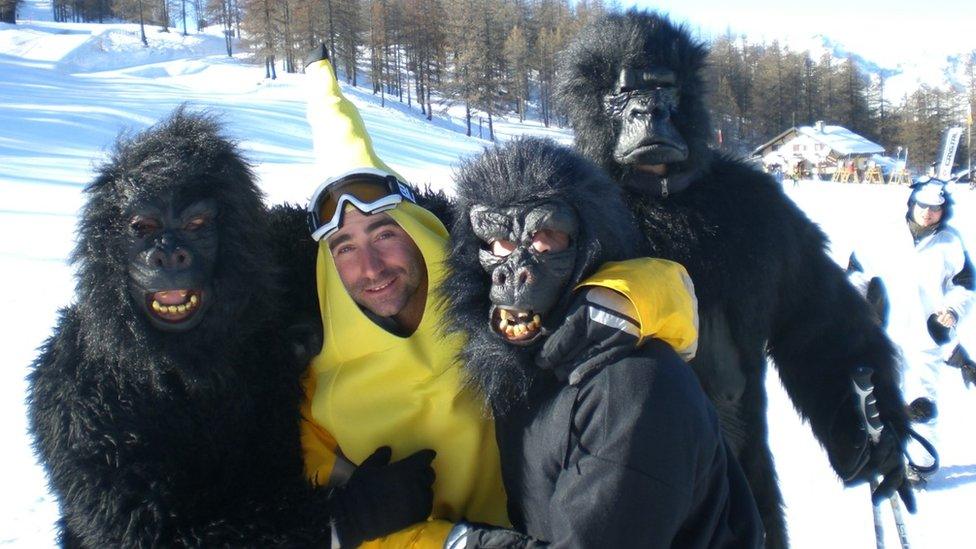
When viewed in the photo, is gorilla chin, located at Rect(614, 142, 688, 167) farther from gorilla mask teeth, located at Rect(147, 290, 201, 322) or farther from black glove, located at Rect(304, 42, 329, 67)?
gorilla mask teeth, located at Rect(147, 290, 201, 322)

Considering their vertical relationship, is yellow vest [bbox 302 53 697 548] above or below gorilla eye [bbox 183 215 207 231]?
below

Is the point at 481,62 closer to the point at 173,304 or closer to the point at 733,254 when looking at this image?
the point at 733,254

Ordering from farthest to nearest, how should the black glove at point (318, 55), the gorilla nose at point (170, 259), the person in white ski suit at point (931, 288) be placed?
the person in white ski suit at point (931, 288), the black glove at point (318, 55), the gorilla nose at point (170, 259)

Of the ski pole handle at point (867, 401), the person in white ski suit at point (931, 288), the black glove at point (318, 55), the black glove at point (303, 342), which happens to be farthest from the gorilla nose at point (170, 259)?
the person in white ski suit at point (931, 288)

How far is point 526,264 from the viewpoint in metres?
1.63

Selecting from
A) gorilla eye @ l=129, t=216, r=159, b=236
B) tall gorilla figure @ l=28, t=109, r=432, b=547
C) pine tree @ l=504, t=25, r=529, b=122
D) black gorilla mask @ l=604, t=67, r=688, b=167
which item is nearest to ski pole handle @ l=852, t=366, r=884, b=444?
black gorilla mask @ l=604, t=67, r=688, b=167

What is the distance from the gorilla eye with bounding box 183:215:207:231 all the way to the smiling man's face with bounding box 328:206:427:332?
→ 0.39 meters

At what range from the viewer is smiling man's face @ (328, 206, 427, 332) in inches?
83.7

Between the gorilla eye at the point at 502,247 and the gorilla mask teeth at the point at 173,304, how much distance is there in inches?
29.3

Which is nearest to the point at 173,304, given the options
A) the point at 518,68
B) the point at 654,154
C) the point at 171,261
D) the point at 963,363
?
the point at 171,261

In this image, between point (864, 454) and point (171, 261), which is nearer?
point (171, 261)

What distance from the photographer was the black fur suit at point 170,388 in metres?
1.78

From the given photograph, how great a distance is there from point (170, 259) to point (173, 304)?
118mm

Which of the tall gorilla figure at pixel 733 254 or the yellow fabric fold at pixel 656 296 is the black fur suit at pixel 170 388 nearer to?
the yellow fabric fold at pixel 656 296
